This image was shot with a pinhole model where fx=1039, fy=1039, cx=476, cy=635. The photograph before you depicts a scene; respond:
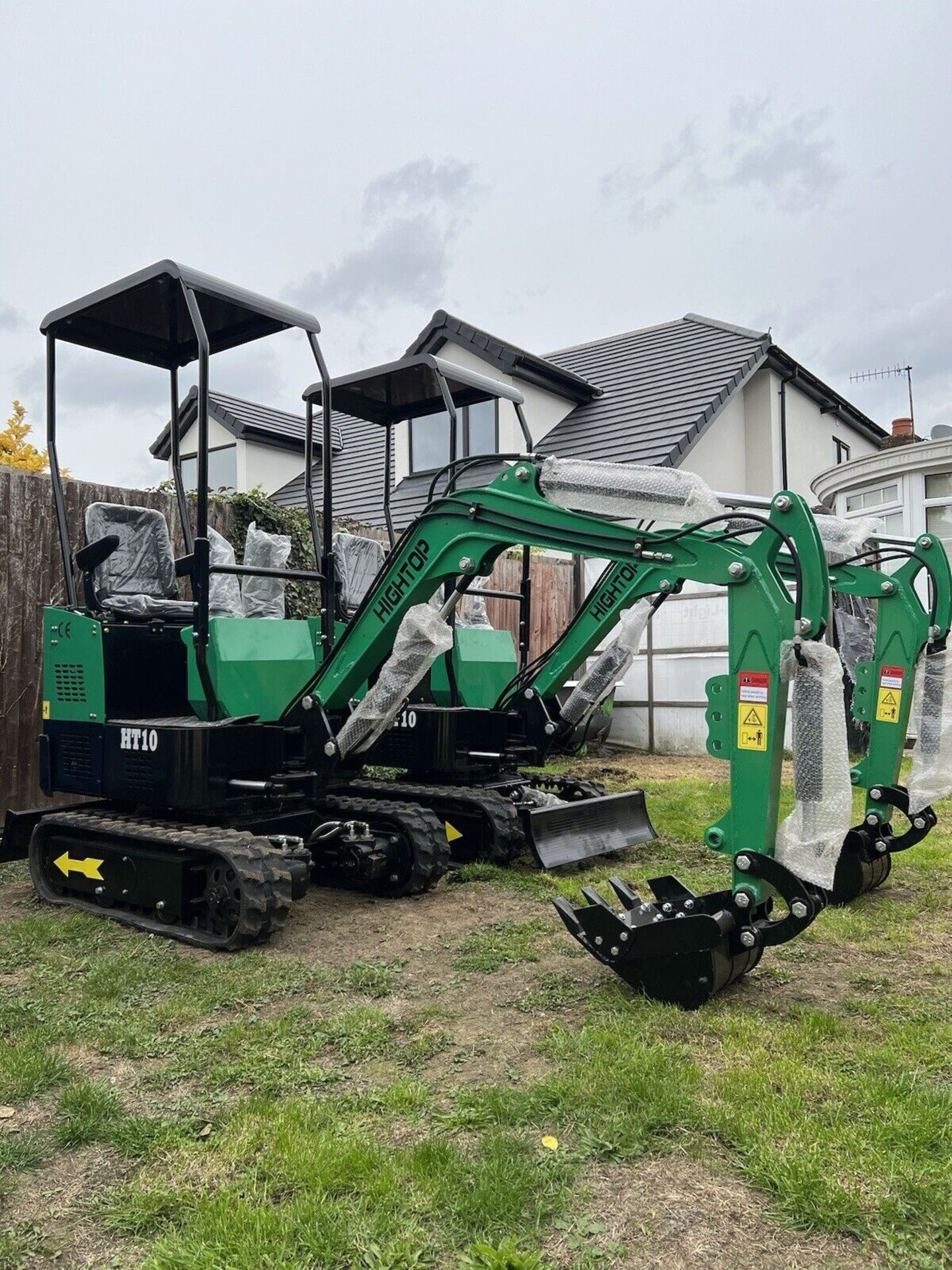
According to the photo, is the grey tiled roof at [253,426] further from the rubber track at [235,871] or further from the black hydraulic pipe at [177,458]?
the rubber track at [235,871]

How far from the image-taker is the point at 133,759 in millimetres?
5410

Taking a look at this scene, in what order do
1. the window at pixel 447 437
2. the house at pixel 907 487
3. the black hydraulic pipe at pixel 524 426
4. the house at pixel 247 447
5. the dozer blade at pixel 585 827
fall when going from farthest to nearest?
1. the house at pixel 247 447
2. the window at pixel 447 437
3. the house at pixel 907 487
4. the black hydraulic pipe at pixel 524 426
5. the dozer blade at pixel 585 827

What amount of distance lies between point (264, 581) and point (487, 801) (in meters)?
2.04

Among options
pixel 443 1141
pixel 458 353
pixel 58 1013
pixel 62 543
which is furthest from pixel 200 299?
pixel 458 353

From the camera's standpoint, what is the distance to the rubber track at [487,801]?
6.53 meters

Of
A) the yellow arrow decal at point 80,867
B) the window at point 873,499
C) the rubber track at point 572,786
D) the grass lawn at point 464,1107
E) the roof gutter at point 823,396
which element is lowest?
the grass lawn at point 464,1107

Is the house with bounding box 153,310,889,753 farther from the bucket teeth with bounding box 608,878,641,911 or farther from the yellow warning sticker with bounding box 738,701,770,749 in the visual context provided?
the yellow warning sticker with bounding box 738,701,770,749

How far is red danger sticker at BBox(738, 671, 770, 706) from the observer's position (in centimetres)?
387

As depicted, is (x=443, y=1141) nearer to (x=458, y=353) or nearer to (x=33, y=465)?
(x=458, y=353)

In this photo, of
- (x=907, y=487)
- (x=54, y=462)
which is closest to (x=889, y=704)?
(x=54, y=462)

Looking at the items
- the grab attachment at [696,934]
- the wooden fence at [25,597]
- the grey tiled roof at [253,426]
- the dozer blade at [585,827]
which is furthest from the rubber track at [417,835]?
the grey tiled roof at [253,426]

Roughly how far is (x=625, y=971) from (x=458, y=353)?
47.5ft

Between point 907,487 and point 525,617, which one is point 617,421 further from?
point 525,617

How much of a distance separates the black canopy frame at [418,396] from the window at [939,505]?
7271mm
